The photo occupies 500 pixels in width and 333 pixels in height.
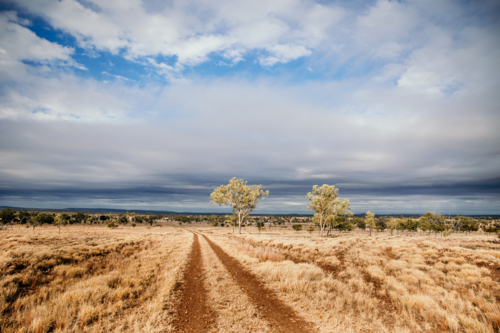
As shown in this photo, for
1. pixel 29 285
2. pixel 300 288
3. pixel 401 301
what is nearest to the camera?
pixel 401 301

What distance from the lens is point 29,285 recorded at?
12.2 metres

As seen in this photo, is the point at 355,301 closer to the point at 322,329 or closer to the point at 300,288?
the point at 300,288

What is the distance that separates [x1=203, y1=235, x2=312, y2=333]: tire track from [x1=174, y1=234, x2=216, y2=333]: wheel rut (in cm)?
221

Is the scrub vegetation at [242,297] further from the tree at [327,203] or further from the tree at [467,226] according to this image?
the tree at [467,226]

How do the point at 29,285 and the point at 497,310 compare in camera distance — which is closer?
the point at 497,310

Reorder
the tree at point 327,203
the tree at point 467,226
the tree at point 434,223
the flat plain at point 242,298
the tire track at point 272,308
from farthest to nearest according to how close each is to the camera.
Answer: the tree at point 467,226 → the tree at point 434,223 → the tree at point 327,203 → the flat plain at point 242,298 → the tire track at point 272,308

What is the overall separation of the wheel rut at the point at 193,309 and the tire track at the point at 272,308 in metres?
2.21

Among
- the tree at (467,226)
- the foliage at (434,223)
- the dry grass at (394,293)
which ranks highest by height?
the dry grass at (394,293)

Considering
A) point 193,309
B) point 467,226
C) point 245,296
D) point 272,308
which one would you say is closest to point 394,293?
point 272,308

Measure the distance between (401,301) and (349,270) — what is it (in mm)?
6214

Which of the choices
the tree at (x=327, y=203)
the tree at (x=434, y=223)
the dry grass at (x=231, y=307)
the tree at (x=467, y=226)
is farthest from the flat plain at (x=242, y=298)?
the tree at (x=467, y=226)

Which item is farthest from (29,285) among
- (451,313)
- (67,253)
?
(451,313)

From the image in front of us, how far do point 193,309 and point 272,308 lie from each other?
11.4ft

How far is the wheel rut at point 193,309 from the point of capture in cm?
778
